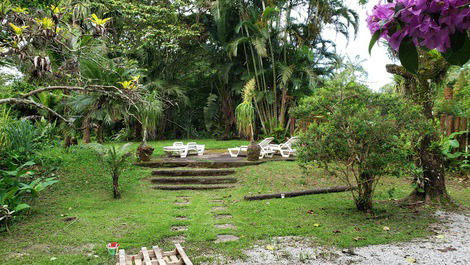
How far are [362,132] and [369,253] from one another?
180 cm

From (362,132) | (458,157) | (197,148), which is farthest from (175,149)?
(458,157)

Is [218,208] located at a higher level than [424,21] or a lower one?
lower

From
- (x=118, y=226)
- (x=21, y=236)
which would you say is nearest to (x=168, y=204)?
(x=118, y=226)

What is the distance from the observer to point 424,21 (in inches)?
27.3

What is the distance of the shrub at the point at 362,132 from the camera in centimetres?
495

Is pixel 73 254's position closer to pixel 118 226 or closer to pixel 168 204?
pixel 118 226

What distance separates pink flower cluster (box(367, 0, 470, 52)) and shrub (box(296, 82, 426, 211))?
14.2 ft

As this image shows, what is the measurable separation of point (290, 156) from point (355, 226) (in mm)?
5858

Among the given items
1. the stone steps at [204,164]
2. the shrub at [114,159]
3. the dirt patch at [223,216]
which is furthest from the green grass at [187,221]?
the stone steps at [204,164]

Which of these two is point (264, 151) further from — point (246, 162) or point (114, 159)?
point (114, 159)

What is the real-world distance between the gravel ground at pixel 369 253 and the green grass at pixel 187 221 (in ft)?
0.63

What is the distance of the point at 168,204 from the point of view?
641 cm

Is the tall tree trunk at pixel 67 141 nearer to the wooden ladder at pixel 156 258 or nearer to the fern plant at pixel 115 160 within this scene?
the fern plant at pixel 115 160

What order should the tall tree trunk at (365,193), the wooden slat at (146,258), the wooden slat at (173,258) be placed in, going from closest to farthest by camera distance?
the wooden slat at (146,258) → the wooden slat at (173,258) → the tall tree trunk at (365,193)
